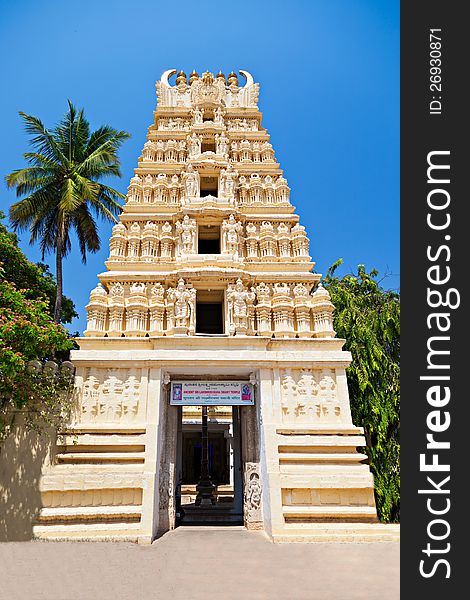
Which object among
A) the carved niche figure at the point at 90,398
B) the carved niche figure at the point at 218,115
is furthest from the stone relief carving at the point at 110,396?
the carved niche figure at the point at 218,115

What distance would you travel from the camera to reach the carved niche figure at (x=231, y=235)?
50.2 ft

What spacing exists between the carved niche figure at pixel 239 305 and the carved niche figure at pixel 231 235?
1.45 m

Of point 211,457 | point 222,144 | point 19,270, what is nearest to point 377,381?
point 222,144

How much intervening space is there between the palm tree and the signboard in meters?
8.16

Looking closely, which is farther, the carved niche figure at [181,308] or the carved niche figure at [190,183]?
the carved niche figure at [190,183]

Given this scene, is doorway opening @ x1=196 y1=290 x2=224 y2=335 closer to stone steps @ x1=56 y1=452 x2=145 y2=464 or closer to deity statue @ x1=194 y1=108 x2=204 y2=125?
stone steps @ x1=56 y1=452 x2=145 y2=464

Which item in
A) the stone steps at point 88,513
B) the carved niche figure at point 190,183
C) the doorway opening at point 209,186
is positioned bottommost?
the stone steps at point 88,513

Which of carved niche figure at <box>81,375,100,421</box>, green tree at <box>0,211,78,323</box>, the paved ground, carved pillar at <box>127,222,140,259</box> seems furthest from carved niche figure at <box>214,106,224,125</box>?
the paved ground

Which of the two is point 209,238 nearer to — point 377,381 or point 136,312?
point 136,312

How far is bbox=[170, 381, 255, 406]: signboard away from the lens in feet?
42.5

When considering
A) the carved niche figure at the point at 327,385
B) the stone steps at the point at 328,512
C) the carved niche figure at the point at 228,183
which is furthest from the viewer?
the carved niche figure at the point at 228,183

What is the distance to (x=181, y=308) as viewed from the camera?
13867 mm

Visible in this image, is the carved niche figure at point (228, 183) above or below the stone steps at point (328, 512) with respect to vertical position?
above

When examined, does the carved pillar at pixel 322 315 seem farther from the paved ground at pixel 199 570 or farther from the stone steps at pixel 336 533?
the paved ground at pixel 199 570
